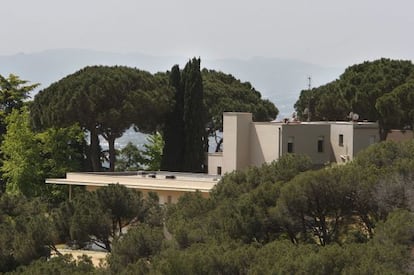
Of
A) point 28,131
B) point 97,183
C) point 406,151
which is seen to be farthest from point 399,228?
point 28,131

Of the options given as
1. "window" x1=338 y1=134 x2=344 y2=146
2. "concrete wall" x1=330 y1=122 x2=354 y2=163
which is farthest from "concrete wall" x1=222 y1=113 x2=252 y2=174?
"window" x1=338 y1=134 x2=344 y2=146

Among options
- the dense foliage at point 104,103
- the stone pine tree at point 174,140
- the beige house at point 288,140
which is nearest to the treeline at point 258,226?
the beige house at point 288,140

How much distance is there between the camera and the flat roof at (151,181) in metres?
34.3

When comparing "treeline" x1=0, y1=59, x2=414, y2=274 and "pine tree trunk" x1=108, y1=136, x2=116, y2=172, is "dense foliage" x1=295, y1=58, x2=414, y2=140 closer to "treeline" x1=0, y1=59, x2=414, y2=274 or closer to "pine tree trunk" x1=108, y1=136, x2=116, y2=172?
"pine tree trunk" x1=108, y1=136, x2=116, y2=172

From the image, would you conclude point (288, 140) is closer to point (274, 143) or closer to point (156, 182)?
point (274, 143)

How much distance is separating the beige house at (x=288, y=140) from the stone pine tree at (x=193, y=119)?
4128 mm

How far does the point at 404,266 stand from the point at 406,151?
7.54m

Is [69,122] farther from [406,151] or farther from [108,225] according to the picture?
[406,151]

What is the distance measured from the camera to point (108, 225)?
2431 centimetres

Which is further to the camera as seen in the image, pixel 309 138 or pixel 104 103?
pixel 104 103

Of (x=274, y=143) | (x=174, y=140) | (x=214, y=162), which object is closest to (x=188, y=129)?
(x=174, y=140)

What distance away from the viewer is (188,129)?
141 feet

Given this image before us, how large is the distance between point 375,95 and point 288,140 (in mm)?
9097

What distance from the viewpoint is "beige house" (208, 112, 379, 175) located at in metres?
37.2
